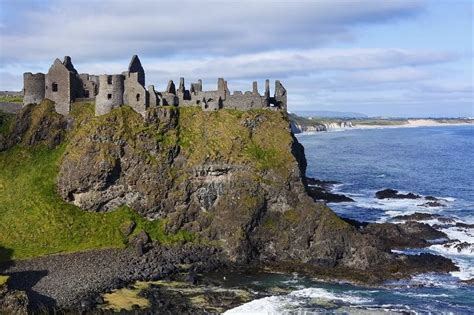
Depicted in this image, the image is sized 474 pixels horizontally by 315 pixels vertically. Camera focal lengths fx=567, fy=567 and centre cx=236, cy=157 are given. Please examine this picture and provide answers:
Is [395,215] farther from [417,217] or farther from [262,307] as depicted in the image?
[262,307]

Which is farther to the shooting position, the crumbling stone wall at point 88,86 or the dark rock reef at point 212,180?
the crumbling stone wall at point 88,86

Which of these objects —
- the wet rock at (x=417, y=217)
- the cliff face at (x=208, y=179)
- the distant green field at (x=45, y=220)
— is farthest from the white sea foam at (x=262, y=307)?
the wet rock at (x=417, y=217)

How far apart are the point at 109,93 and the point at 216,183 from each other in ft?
53.3

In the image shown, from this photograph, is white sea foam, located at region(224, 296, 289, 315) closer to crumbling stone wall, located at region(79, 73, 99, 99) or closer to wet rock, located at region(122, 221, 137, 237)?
wet rock, located at region(122, 221, 137, 237)

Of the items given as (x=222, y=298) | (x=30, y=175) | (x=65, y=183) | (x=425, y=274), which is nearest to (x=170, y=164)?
(x=65, y=183)

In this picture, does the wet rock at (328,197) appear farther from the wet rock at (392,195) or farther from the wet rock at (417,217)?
the wet rock at (417,217)

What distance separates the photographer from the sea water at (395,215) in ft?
149

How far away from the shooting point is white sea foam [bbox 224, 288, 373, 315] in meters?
44.2

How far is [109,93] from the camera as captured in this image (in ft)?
212

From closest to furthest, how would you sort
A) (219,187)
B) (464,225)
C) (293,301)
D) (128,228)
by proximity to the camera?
(293,301) < (128,228) < (219,187) < (464,225)

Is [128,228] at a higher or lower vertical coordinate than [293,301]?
higher

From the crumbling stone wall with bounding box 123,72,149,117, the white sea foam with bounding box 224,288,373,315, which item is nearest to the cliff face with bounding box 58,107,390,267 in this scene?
the crumbling stone wall with bounding box 123,72,149,117

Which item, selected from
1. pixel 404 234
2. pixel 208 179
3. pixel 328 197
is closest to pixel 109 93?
pixel 208 179

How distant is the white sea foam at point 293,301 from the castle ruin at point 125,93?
2561 cm
